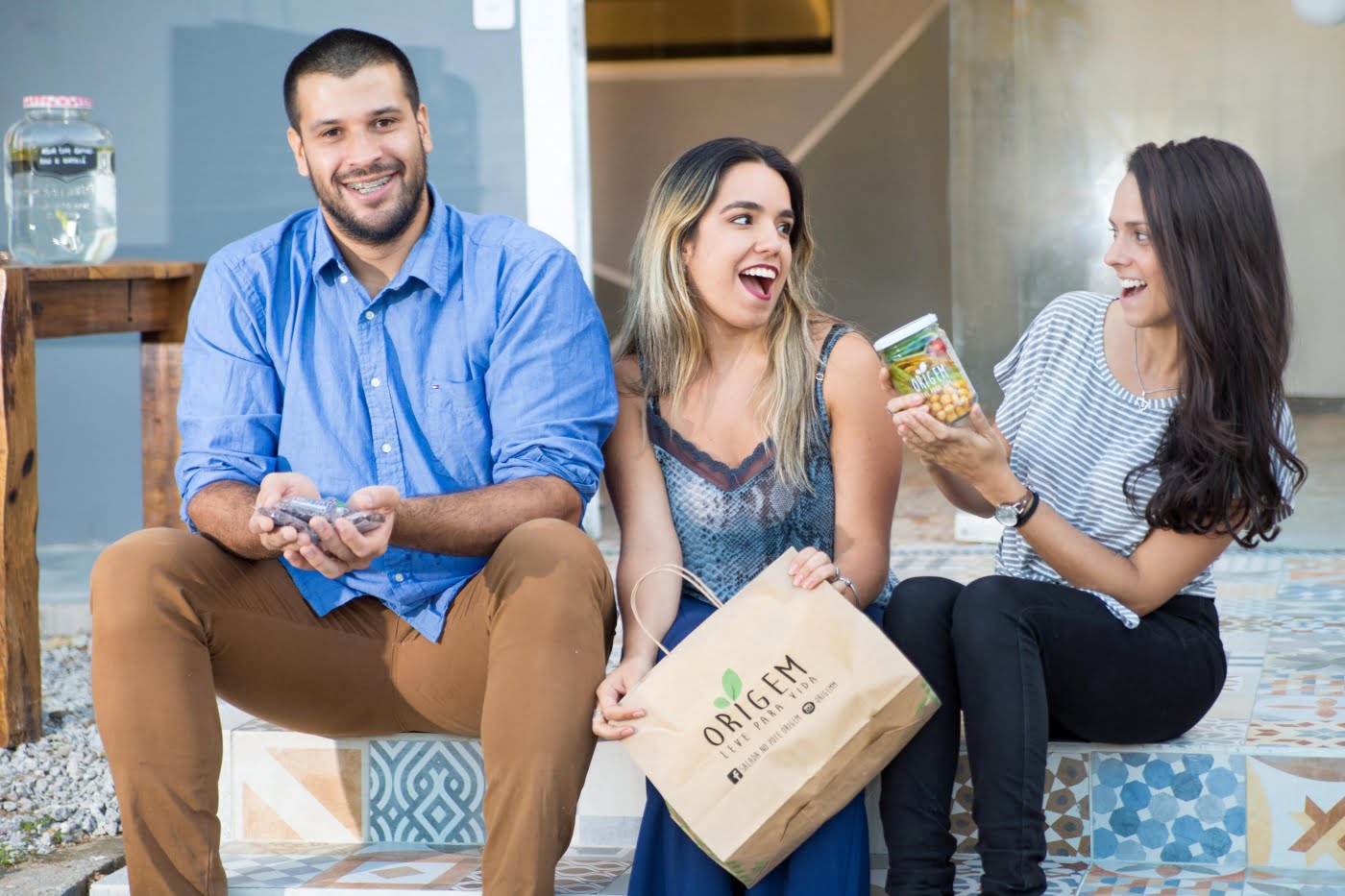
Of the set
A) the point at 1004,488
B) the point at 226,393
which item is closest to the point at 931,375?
the point at 1004,488

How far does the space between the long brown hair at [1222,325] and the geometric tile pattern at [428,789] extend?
4.16ft

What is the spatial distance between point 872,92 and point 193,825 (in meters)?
6.17

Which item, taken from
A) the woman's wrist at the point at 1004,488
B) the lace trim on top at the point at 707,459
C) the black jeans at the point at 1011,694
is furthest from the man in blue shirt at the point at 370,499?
the woman's wrist at the point at 1004,488

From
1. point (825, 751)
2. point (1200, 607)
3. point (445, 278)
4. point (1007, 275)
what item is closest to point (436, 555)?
point (445, 278)

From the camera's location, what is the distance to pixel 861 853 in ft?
7.51

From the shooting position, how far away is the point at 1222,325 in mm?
2379

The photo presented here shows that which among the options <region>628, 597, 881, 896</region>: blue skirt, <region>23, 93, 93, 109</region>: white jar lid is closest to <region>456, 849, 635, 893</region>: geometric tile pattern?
<region>628, 597, 881, 896</region>: blue skirt

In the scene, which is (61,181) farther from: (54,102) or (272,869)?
(272,869)

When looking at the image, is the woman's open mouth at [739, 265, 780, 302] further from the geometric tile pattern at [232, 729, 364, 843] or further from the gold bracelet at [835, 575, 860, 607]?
the geometric tile pattern at [232, 729, 364, 843]

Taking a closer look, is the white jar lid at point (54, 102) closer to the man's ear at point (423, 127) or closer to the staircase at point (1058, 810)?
the man's ear at point (423, 127)

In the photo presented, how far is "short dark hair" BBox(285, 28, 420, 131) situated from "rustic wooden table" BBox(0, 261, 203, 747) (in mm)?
940

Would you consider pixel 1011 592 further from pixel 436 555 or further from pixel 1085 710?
pixel 436 555

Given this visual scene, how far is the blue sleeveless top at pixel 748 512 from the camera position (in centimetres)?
260

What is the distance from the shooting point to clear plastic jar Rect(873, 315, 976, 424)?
6.97 feet
